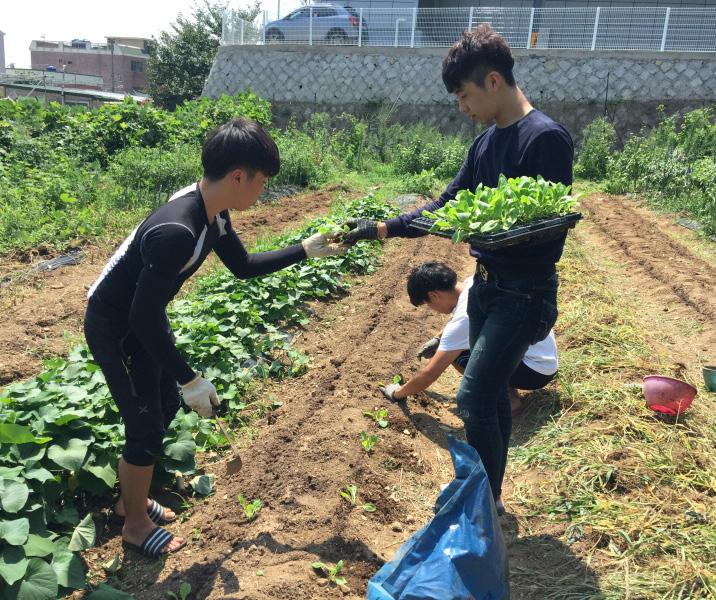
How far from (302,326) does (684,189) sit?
335 inches

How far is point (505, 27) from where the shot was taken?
55.4 ft

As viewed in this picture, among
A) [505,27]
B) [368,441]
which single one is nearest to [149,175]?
[368,441]

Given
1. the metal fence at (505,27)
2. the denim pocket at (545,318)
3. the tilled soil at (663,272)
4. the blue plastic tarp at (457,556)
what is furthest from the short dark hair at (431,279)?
the metal fence at (505,27)

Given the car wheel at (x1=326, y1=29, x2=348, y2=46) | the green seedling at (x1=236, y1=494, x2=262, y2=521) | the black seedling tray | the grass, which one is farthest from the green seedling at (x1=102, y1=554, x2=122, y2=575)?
the car wheel at (x1=326, y1=29, x2=348, y2=46)

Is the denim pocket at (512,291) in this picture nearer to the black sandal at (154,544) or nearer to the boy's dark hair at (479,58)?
the boy's dark hair at (479,58)

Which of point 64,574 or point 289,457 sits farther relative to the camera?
point 289,457

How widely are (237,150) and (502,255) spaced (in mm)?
1106

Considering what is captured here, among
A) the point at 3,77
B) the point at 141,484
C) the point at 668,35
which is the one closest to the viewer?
the point at 141,484

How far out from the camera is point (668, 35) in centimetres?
1564

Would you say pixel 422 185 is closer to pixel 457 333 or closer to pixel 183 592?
pixel 457 333

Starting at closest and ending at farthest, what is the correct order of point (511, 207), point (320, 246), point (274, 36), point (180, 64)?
point (511, 207), point (320, 246), point (274, 36), point (180, 64)

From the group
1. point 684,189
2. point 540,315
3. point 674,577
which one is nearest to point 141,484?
point 540,315

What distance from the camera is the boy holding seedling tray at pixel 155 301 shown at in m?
2.20

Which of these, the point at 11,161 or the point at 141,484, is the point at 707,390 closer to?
the point at 141,484
